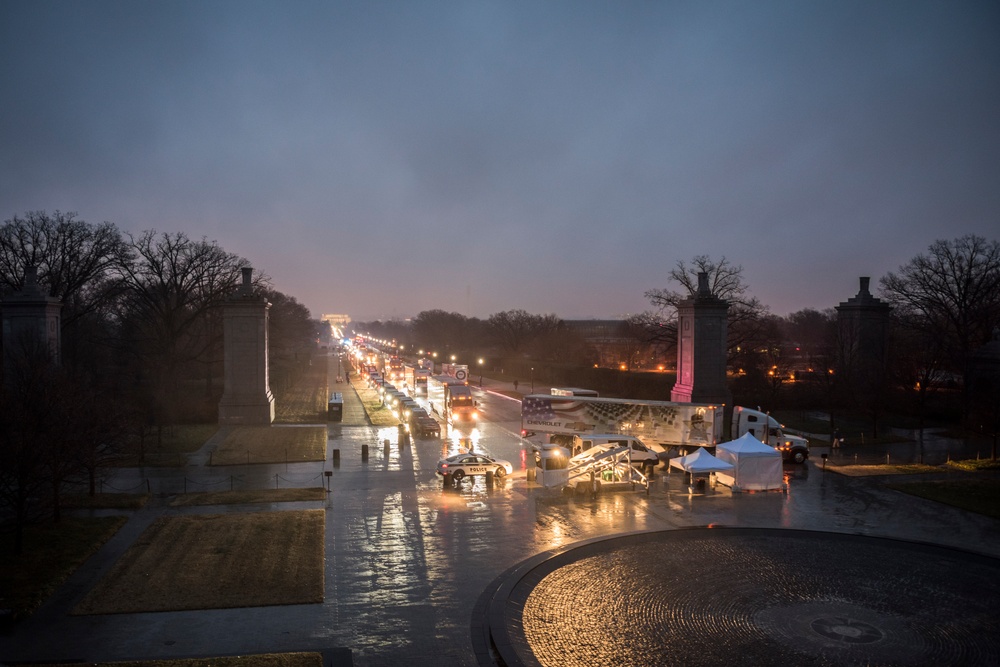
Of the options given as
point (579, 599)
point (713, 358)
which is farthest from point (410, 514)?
point (713, 358)

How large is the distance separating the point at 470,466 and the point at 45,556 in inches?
541

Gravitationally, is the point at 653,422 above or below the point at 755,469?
A: above

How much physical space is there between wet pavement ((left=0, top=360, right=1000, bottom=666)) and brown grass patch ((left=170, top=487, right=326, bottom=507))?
0.52 m

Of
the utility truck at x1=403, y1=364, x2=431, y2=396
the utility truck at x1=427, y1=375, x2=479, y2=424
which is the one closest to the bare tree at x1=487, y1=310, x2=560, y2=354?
the utility truck at x1=403, y1=364, x2=431, y2=396

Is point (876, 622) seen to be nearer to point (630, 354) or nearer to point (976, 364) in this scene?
point (976, 364)

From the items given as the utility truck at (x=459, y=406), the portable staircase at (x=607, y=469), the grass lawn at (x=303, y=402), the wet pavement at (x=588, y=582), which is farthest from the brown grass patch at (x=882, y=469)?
the grass lawn at (x=303, y=402)

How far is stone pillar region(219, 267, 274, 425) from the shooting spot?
130 feet

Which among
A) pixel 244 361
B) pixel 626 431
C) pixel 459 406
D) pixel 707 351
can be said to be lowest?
pixel 459 406

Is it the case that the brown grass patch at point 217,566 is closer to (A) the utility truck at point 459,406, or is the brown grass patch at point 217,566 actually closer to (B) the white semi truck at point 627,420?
(B) the white semi truck at point 627,420

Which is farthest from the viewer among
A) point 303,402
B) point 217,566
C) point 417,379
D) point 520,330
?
point 520,330

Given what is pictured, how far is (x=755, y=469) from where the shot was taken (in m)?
25.3

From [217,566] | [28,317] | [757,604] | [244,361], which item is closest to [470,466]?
[217,566]

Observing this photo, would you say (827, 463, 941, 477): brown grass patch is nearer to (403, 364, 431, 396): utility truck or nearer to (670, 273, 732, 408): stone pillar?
(670, 273, 732, 408): stone pillar

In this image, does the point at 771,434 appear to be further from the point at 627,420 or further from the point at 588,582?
the point at 588,582
